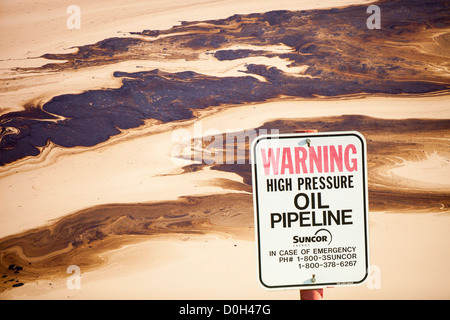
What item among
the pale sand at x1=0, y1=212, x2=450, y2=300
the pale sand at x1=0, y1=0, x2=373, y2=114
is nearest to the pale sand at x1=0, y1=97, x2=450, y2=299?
the pale sand at x1=0, y1=212, x2=450, y2=300

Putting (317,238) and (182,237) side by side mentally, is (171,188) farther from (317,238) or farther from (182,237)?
(317,238)

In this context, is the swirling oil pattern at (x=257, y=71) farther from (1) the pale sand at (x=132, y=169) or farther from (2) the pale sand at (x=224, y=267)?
(2) the pale sand at (x=224, y=267)

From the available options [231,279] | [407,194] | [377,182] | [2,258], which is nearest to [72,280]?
[2,258]

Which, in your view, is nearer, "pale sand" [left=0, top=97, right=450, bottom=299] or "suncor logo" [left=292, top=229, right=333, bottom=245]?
"suncor logo" [left=292, top=229, right=333, bottom=245]

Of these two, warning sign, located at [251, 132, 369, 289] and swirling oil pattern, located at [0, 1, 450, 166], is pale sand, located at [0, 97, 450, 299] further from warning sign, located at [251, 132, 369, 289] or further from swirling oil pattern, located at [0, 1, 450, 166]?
warning sign, located at [251, 132, 369, 289]

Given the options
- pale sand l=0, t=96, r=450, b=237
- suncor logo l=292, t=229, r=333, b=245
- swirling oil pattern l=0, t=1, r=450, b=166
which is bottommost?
suncor logo l=292, t=229, r=333, b=245

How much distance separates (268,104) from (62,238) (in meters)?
1.06

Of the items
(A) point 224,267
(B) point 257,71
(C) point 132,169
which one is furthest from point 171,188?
(B) point 257,71

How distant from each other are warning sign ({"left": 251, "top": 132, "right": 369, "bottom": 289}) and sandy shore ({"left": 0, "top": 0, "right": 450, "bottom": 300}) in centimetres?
74

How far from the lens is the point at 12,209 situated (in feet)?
5.34

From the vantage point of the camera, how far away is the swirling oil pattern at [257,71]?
1628 mm

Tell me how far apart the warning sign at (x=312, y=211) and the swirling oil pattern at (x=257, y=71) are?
781 millimetres

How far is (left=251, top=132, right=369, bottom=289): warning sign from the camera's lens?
0.90 metres
